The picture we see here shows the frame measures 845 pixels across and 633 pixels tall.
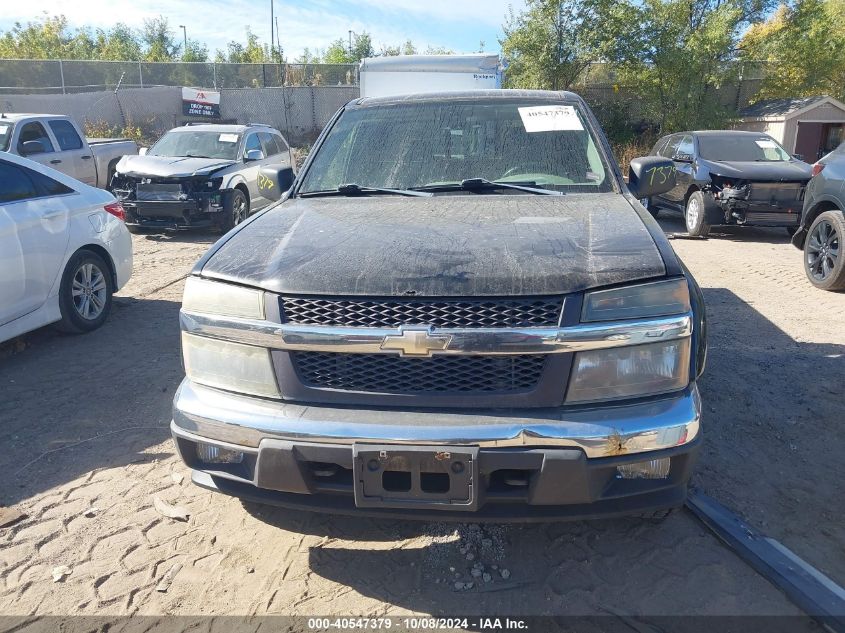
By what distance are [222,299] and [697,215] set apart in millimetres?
9115

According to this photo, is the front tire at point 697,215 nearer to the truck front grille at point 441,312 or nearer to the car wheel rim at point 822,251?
the car wheel rim at point 822,251

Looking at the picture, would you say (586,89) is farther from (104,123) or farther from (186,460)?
(186,460)

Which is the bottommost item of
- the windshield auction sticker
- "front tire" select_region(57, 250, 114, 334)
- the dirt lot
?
the dirt lot

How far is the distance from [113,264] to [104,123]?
59.1ft

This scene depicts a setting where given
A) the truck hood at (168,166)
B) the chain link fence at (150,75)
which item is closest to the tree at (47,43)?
the chain link fence at (150,75)

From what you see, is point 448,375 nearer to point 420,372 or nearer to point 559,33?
point 420,372

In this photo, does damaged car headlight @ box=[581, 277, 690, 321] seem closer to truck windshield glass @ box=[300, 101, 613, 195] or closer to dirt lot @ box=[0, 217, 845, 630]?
dirt lot @ box=[0, 217, 845, 630]

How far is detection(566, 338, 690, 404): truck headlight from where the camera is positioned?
7.14ft

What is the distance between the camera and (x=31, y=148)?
10.2 m

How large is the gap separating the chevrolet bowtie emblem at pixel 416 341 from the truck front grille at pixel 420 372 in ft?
0.22

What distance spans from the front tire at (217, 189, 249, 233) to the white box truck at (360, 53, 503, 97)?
3797mm

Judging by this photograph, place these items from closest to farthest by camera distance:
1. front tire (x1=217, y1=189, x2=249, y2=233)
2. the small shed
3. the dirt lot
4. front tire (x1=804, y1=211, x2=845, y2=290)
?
the dirt lot
front tire (x1=804, y1=211, x2=845, y2=290)
front tire (x1=217, y1=189, x2=249, y2=233)
the small shed

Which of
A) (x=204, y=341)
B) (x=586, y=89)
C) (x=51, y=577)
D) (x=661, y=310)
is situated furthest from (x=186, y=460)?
(x=586, y=89)

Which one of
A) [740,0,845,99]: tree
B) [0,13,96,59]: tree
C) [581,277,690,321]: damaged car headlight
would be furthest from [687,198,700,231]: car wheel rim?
[0,13,96,59]: tree
